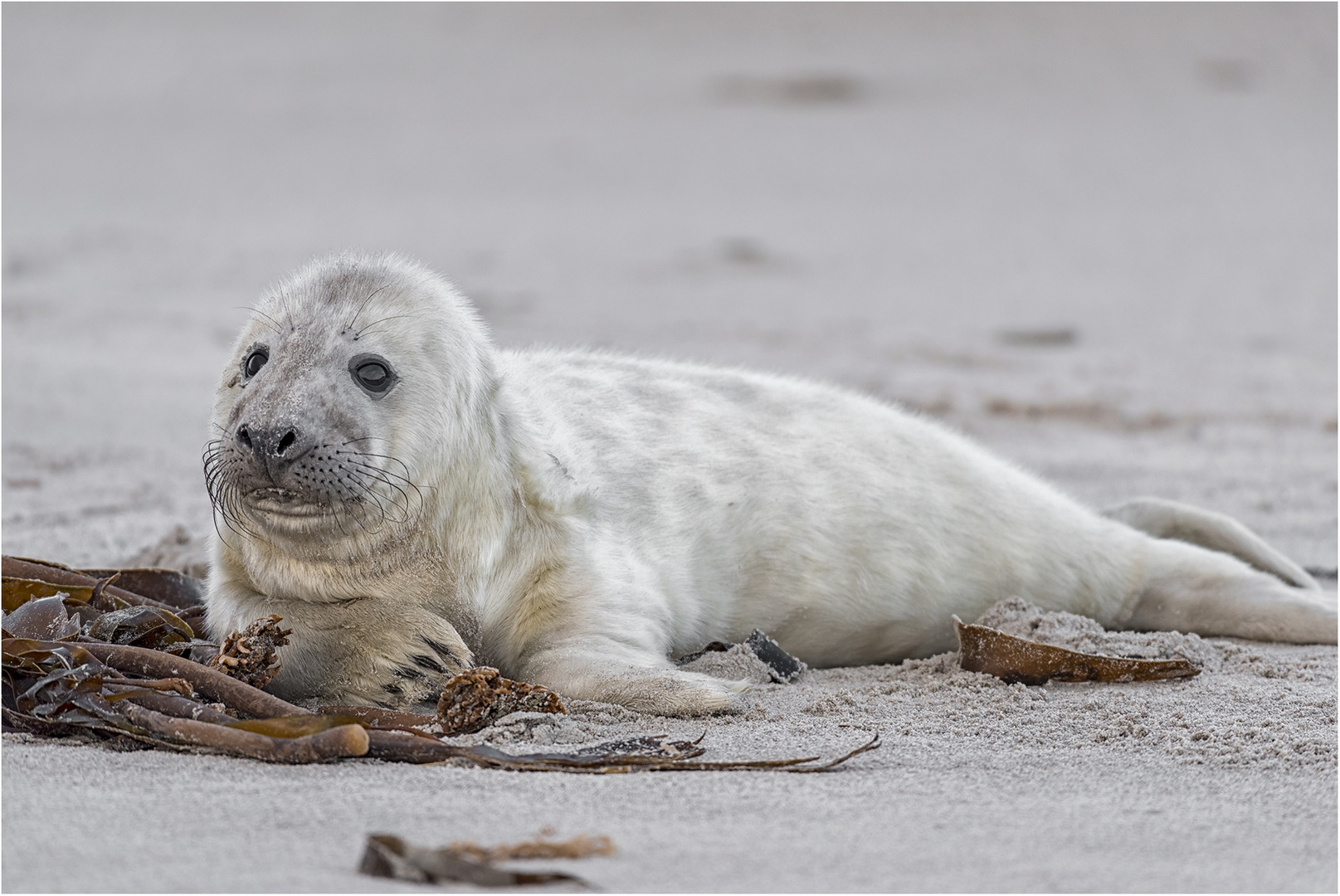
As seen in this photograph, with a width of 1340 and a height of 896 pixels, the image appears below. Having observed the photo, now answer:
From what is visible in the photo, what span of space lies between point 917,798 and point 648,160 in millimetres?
11334

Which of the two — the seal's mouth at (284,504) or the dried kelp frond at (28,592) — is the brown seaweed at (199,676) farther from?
the dried kelp frond at (28,592)

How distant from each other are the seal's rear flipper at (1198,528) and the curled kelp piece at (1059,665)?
1.10 m

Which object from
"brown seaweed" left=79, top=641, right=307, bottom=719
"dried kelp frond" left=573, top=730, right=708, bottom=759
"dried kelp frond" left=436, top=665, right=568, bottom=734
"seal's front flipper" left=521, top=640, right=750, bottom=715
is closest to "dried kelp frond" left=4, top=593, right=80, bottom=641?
"brown seaweed" left=79, top=641, right=307, bottom=719

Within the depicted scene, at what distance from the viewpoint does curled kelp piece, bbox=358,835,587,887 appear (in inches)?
72.8

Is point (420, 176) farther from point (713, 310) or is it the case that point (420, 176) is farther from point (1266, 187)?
point (1266, 187)

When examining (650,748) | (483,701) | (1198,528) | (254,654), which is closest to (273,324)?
(254,654)

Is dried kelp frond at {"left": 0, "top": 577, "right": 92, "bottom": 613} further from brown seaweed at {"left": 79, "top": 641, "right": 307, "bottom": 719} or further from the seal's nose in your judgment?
the seal's nose

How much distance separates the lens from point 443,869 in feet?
6.11

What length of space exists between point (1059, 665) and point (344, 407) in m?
1.55

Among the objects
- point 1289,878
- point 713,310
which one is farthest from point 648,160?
point 1289,878

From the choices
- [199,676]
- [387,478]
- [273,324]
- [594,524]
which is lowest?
[199,676]

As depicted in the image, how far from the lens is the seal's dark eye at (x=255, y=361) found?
114 inches

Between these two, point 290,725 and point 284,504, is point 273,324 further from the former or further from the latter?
point 290,725

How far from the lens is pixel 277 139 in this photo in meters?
13.9
